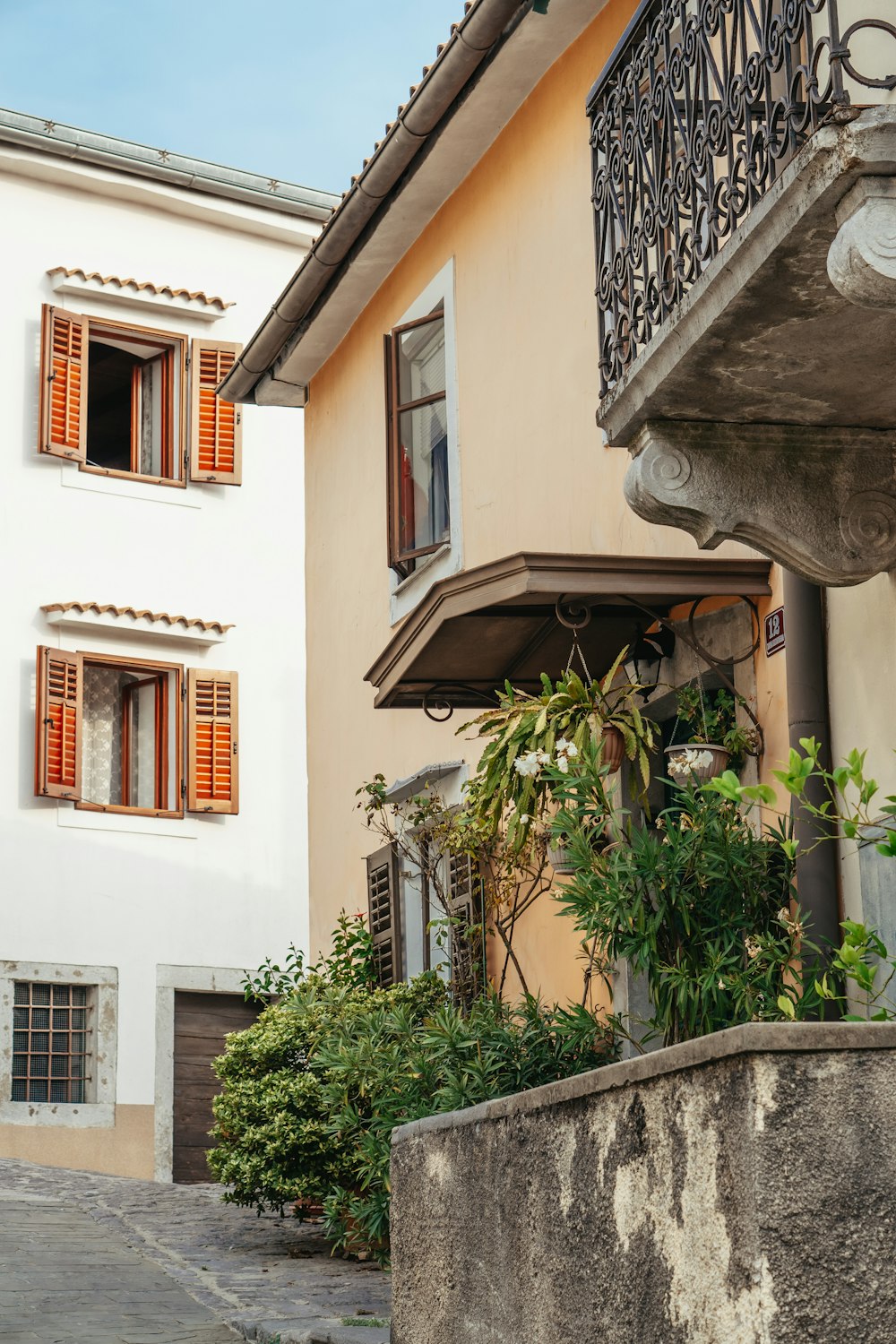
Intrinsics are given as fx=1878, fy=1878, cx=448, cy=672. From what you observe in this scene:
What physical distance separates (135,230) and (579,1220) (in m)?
16.9

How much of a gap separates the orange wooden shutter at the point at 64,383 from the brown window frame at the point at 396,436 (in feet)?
23.6

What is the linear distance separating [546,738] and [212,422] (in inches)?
508

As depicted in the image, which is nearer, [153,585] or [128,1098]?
[128,1098]

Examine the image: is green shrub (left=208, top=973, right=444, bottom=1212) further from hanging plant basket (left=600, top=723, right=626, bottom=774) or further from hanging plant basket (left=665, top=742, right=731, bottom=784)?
hanging plant basket (left=665, top=742, right=731, bottom=784)

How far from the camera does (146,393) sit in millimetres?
20672

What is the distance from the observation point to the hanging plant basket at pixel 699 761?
774 cm

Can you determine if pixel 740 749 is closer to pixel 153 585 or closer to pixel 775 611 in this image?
A: pixel 775 611

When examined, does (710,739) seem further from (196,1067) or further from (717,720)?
(196,1067)

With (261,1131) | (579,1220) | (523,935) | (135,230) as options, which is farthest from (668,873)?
(135,230)

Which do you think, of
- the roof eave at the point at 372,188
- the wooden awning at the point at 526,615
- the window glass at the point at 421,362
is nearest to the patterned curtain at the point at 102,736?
the roof eave at the point at 372,188

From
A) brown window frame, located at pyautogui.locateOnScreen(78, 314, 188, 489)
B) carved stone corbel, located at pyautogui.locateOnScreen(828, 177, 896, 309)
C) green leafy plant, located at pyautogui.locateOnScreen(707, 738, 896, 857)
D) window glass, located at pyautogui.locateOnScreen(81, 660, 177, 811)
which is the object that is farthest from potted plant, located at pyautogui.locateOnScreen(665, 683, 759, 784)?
brown window frame, located at pyautogui.locateOnScreen(78, 314, 188, 489)

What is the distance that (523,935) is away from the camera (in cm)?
1060

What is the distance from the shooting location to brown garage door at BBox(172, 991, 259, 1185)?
18.3 metres

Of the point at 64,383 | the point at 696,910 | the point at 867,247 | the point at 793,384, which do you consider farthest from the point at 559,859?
the point at 64,383
